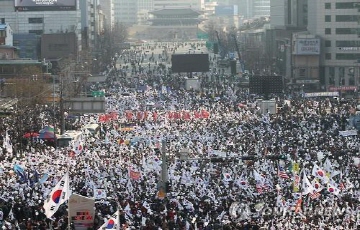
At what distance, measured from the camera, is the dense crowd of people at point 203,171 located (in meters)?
31.1

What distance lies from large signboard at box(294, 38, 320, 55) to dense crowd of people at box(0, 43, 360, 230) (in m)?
31.6

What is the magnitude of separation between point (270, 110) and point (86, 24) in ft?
235

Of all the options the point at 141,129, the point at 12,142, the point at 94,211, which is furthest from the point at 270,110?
the point at 94,211

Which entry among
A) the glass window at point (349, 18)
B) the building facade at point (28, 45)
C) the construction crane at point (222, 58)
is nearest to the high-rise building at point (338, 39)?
the glass window at point (349, 18)

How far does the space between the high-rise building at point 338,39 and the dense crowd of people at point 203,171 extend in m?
31.5

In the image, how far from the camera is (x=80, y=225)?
98.0ft

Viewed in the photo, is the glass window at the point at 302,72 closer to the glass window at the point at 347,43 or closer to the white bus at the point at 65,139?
the glass window at the point at 347,43

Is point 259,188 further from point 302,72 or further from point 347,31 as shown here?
point 302,72

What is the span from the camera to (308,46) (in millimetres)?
96938

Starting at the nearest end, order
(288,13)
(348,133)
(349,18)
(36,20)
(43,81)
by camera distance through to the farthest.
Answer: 1. (348,133)
2. (43,81)
3. (349,18)
4. (36,20)
5. (288,13)

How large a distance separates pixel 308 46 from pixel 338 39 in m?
2.71

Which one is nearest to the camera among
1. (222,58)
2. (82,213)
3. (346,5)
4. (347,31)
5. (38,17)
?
(82,213)

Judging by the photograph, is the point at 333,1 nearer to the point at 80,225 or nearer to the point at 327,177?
the point at 327,177

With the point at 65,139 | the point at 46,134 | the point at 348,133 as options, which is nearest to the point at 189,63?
the point at 348,133
